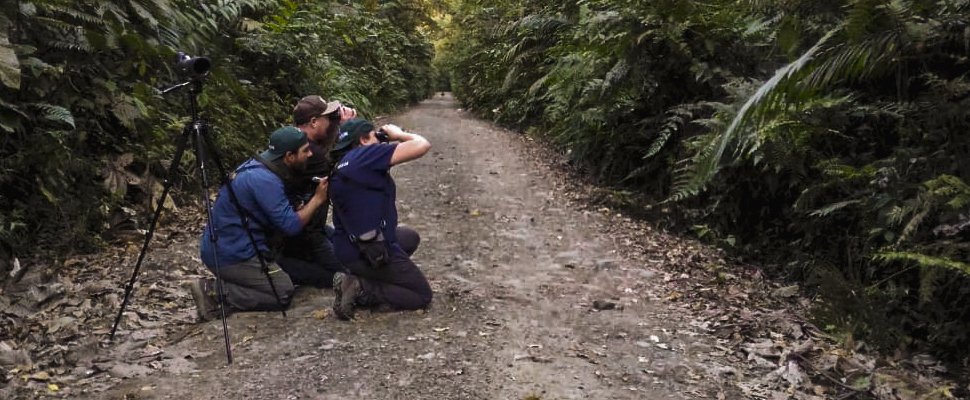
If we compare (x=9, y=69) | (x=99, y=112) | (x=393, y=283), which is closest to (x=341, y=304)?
(x=393, y=283)

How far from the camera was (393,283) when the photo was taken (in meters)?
4.74

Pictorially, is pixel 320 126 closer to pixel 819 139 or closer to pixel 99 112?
pixel 99 112

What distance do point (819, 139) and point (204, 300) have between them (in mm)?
4712

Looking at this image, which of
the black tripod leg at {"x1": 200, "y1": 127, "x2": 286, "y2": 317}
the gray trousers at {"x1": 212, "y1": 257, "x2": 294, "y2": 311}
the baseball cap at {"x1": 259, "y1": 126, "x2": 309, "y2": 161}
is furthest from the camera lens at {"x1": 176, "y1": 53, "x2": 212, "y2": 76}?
the gray trousers at {"x1": 212, "y1": 257, "x2": 294, "y2": 311}

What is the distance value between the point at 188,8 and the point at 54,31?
6.19 feet

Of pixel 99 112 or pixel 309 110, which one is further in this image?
pixel 99 112

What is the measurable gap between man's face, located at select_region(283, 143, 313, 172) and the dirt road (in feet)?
3.38

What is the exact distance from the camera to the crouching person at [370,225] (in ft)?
14.9

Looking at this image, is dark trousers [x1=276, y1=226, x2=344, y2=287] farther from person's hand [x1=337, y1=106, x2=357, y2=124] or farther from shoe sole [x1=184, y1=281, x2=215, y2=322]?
person's hand [x1=337, y1=106, x2=357, y2=124]

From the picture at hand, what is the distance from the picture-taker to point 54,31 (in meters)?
5.59

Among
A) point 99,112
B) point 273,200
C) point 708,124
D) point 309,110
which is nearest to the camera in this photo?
point 273,200

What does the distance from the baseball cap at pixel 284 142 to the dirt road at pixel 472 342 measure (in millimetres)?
1129

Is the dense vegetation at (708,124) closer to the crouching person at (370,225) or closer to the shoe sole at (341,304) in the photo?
the crouching person at (370,225)

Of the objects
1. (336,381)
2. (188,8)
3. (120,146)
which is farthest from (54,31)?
(336,381)
